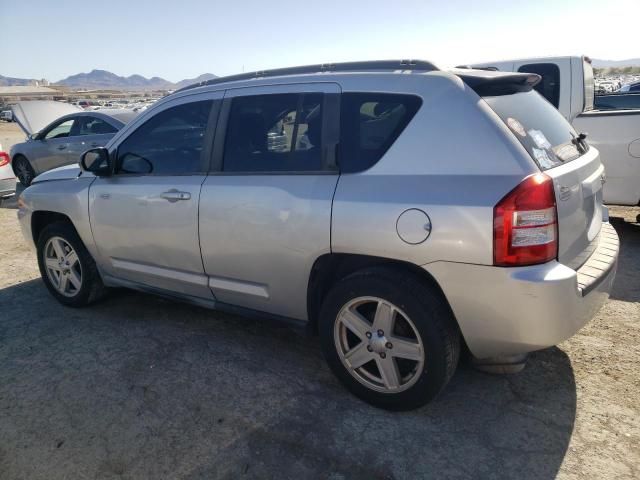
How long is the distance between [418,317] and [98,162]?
2.82 metres

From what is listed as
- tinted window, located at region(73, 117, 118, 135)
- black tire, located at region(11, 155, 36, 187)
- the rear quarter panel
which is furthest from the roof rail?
black tire, located at region(11, 155, 36, 187)

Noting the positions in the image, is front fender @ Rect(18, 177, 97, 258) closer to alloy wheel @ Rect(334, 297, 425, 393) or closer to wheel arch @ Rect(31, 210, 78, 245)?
wheel arch @ Rect(31, 210, 78, 245)

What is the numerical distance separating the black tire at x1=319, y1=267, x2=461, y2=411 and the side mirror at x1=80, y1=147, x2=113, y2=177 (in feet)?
7.31

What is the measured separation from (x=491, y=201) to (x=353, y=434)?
4.59ft

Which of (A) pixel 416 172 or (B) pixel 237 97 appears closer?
(A) pixel 416 172

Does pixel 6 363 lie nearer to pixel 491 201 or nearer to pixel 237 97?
pixel 237 97

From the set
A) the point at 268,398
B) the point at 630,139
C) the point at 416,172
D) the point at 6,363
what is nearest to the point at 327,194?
the point at 416,172

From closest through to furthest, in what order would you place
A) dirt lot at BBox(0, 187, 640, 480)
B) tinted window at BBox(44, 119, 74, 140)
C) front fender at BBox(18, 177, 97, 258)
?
1. dirt lot at BBox(0, 187, 640, 480)
2. front fender at BBox(18, 177, 97, 258)
3. tinted window at BBox(44, 119, 74, 140)

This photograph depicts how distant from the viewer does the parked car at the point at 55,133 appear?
9.38 meters

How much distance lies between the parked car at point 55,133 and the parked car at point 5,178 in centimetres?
125

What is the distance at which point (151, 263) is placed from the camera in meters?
3.72

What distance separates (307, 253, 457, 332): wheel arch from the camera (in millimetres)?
2561

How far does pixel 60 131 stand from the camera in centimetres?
1059

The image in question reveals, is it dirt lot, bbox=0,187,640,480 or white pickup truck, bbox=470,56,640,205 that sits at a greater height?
white pickup truck, bbox=470,56,640,205
